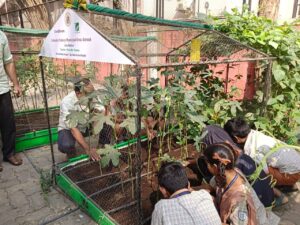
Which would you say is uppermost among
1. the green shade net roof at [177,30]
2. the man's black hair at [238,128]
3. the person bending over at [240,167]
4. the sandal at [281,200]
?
the green shade net roof at [177,30]

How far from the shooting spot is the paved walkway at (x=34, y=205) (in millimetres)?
2787

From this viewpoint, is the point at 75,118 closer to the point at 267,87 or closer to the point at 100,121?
the point at 100,121

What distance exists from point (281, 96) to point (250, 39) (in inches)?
35.0

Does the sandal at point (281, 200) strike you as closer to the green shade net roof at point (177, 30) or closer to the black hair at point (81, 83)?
the green shade net roof at point (177, 30)

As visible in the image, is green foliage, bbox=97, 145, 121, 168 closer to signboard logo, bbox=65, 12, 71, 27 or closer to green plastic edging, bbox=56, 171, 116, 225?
green plastic edging, bbox=56, 171, 116, 225

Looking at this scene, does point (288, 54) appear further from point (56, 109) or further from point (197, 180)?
point (56, 109)

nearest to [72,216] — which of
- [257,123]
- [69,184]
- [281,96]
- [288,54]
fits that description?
[69,184]

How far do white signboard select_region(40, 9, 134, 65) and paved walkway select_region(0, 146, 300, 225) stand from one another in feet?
5.27

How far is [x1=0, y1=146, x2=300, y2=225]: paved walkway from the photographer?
2.79 meters

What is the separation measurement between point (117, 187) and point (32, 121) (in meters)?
2.98

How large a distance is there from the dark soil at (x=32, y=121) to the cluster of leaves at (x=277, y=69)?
3515mm

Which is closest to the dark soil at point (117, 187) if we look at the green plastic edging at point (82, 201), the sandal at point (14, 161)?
the green plastic edging at point (82, 201)

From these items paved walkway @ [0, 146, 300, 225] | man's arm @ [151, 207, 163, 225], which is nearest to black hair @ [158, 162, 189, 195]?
man's arm @ [151, 207, 163, 225]

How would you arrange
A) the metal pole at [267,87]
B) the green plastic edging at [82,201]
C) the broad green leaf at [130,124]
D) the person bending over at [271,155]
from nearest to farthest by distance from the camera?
the broad green leaf at [130,124] < the green plastic edging at [82,201] < the person bending over at [271,155] < the metal pole at [267,87]
